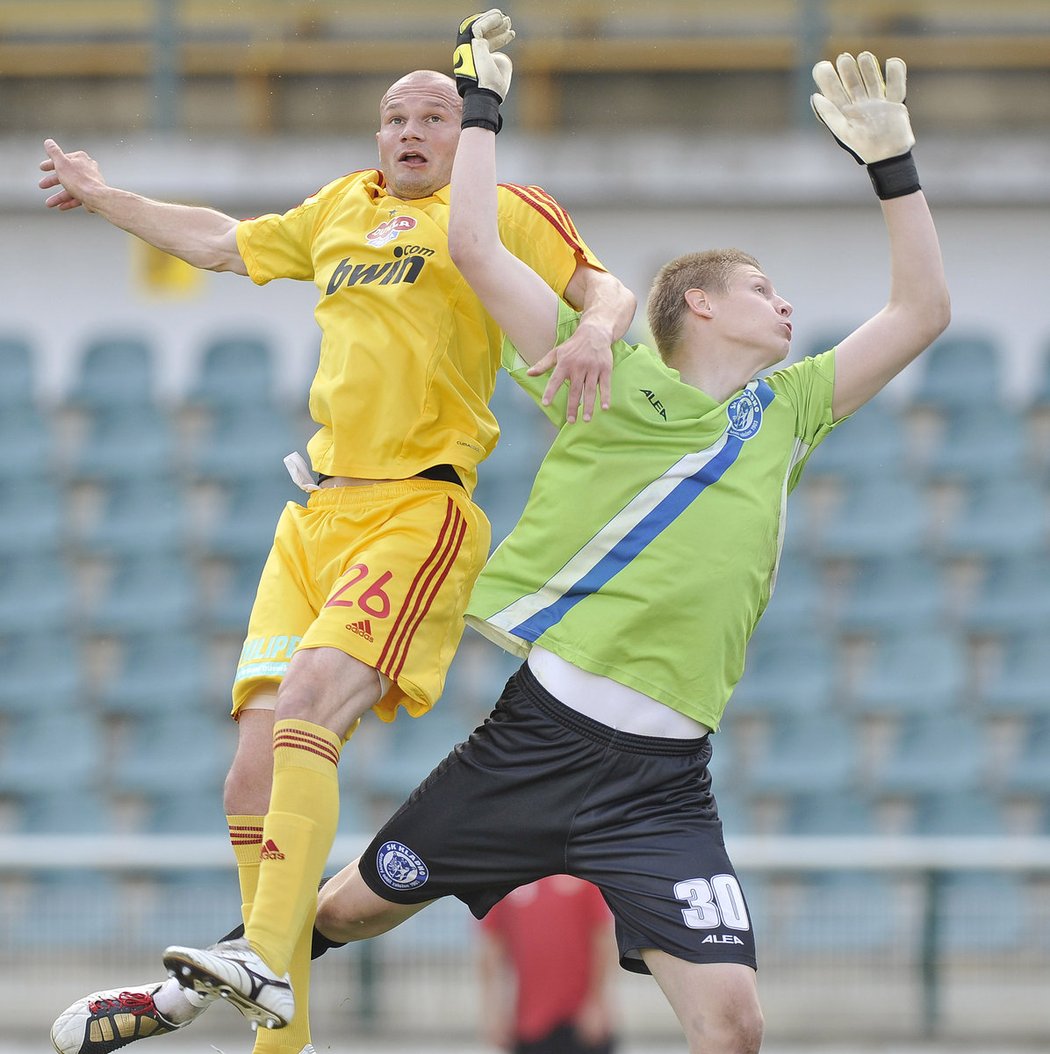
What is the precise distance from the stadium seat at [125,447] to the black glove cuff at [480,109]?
20.6ft

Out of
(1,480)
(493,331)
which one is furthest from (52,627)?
(493,331)

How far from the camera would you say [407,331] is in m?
3.97

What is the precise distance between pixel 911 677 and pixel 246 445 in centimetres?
364

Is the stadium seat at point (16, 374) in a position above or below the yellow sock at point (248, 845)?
above

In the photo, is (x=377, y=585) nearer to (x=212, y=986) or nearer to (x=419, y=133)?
(x=212, y=986)

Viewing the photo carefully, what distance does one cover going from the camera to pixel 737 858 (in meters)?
7.55

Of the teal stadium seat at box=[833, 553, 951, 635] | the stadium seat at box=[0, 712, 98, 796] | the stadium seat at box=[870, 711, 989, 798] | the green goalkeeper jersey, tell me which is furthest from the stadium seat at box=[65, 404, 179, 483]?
the green goalkeeper jersey

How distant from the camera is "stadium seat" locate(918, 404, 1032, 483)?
973 cm

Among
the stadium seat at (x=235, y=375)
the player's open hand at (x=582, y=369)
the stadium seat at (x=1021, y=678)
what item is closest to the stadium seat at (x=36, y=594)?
the stadium seat at (x=235, y=375)

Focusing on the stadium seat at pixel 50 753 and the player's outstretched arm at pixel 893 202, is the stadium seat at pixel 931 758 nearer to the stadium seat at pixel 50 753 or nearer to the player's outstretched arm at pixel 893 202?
the stadium seat at pixel 50 753

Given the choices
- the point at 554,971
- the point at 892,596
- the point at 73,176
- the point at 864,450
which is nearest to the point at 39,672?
the point at 554,971

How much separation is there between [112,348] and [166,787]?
2.64 metres

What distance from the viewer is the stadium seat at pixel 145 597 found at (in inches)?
367

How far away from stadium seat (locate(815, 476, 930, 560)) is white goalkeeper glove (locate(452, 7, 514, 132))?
234 inches
